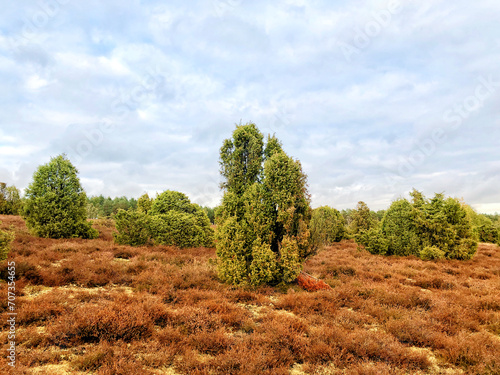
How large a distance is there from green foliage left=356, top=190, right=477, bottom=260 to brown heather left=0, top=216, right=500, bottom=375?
713 cm

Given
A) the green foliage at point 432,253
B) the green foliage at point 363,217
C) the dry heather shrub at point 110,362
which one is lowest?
the dry heather shrub at point 110,362

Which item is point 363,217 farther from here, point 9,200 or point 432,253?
point 9,200

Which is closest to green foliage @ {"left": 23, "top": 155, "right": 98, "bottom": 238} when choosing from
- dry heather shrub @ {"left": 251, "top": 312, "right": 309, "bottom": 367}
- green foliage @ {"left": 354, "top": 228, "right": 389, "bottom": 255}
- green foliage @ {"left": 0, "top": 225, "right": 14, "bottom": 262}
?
green foliage @ {"left": 0, "top": 225, "right": 14, "bottom": 262}

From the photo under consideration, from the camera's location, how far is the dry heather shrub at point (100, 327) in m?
5.11

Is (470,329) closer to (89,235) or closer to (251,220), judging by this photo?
(251,220)

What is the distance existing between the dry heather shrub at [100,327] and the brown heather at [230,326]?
0.02 meters

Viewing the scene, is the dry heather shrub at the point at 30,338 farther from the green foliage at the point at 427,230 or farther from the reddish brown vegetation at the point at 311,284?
the green foliage at the point at 427,230

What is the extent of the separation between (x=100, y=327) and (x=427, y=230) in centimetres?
2062

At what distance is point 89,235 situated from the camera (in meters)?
17.9

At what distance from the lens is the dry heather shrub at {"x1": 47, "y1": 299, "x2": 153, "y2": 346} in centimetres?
511

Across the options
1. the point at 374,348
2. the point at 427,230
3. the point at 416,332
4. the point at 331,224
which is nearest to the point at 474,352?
the point at 416,332

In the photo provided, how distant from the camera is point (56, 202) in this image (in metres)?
16.3

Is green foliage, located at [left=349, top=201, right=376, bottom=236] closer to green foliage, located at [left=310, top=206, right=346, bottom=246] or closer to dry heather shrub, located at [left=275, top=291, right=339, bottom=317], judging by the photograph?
green foliage, located at [left=310, top=206, right=346, bottom=246]

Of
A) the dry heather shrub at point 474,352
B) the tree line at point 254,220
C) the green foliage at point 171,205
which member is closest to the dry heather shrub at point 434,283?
the tree line at point 254,220
